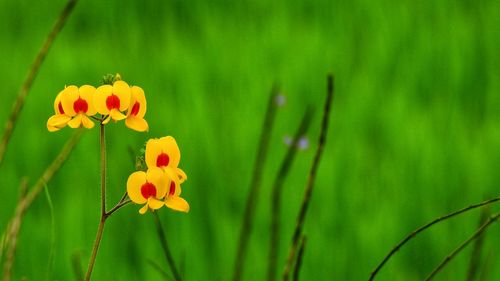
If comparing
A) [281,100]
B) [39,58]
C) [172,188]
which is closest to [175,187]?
[172,188]

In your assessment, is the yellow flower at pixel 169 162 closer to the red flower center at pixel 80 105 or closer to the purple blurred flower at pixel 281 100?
the red flower center at pixel 80 105

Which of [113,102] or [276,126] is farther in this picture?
[276,126]

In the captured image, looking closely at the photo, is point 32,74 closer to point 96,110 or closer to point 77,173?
point 96,110

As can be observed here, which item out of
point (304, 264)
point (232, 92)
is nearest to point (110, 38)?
point (232, 92)

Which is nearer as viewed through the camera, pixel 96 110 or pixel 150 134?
pixel 96 110

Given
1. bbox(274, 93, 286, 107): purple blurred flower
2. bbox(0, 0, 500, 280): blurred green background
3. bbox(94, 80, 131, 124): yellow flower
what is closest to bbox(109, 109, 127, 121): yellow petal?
bbox(94, 80, 131, 124): yellow flower

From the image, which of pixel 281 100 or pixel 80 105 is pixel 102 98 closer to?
pixel 80 105

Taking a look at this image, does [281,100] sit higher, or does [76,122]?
[281,100]

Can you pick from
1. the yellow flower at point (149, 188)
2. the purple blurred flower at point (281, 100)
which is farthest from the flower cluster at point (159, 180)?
the purple blurred flower at point (281, 100)
